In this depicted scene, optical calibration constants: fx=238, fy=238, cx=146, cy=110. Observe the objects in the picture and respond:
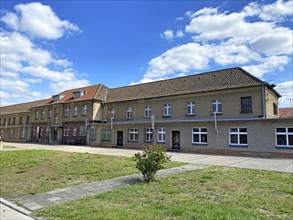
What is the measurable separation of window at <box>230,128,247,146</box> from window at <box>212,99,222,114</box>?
2821 millimetres

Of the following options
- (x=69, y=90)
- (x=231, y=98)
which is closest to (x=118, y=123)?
(x=231, y=98)

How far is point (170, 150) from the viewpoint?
2531cm

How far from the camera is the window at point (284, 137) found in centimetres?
1842

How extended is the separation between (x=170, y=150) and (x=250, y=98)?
373 inches

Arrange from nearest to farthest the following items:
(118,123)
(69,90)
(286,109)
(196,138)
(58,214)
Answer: (58,214)
(196,138)
(118,123)
(286,109)
(69,90)

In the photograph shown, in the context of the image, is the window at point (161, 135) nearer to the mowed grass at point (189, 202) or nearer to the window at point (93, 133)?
the window at point (93, 133)

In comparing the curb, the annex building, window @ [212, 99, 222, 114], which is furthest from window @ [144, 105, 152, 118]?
the curb

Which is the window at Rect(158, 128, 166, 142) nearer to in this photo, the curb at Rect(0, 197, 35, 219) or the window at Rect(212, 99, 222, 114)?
the window at Rect(212, 99, 222, 114)

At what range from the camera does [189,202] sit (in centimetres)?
592

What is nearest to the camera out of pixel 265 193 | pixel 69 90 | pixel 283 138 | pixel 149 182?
pixel 265 193

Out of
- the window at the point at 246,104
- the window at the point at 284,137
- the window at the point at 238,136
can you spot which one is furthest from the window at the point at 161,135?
the window at the point at 284,137

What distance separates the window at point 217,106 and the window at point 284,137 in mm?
5931

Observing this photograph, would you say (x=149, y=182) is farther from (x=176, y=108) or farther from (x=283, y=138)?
(x=176, y=108)

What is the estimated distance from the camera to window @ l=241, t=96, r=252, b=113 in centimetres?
2192
